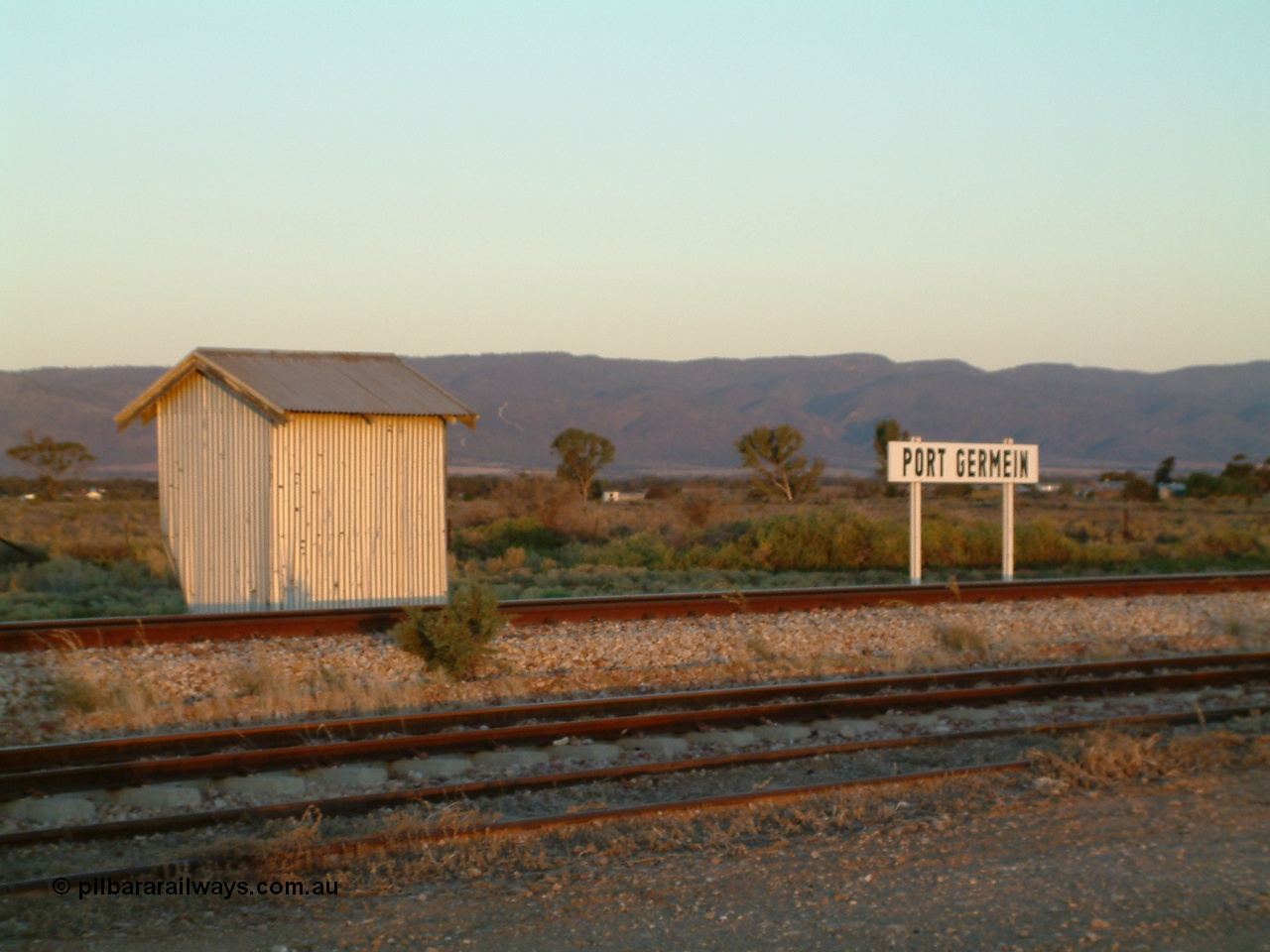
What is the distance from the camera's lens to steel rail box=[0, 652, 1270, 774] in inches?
375

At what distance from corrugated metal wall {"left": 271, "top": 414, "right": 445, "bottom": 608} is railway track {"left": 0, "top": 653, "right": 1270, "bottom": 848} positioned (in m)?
7.04

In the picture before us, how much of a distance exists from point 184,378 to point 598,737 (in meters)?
10.9

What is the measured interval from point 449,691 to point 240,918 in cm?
631

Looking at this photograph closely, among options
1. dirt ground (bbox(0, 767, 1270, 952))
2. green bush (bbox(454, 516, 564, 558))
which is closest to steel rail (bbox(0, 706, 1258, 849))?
dirt ground (bbox(0, 767, 1270, 952))

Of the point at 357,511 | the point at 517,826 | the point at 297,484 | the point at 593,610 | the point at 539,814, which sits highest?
the point at 297,484

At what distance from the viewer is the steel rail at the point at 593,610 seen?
14.2 meters

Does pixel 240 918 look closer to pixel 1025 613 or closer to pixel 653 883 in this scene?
pixel 653 883

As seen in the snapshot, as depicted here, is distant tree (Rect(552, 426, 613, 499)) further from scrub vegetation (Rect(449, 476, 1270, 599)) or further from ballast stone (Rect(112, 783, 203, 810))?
ballast stone (Rect(112, 783, 203, 810))

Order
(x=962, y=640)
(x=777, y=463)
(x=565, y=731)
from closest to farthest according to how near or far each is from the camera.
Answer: (x=565, y=731)
(x=962, y=640)
(x=777, y=463)

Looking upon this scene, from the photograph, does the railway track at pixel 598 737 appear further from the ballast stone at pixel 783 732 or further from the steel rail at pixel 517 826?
the steel rail at pixel 517 826

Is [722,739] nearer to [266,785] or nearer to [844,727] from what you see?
[844,727]

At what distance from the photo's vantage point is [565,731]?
1060cm

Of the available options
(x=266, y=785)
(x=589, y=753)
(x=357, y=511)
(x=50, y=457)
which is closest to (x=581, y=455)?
(x=50, y=457)

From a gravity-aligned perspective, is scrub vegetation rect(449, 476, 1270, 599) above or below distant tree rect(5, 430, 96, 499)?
below
